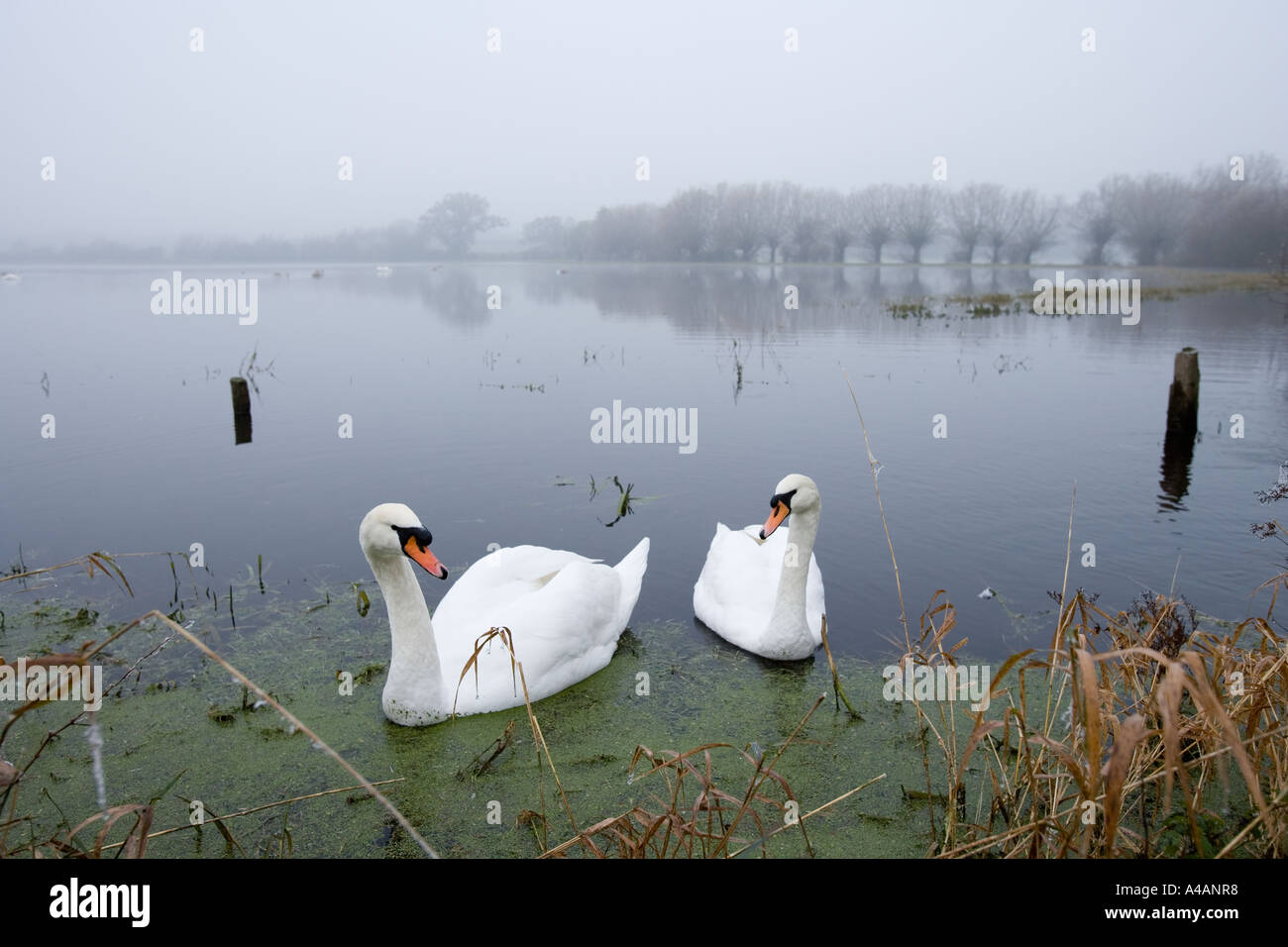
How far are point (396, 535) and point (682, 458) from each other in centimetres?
724

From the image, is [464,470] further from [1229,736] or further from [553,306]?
[553,306]

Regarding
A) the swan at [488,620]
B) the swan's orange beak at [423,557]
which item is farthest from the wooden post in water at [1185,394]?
the swan's orange beak at [423,557]

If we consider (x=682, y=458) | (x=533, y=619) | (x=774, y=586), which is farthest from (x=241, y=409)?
(x=774, y=586)

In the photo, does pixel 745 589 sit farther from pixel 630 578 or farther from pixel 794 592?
pixel 630 578

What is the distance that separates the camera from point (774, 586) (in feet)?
22.4

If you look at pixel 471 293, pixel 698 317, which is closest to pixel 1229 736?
pixel 698 317

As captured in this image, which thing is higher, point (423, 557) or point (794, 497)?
point (794, 497)

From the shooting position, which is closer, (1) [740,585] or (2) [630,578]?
(1) [740,585]

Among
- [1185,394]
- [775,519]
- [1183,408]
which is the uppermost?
[1185,394]

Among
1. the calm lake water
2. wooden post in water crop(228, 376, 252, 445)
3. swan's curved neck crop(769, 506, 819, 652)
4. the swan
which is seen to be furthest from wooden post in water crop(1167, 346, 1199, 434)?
wooden post in water crop(228, 376, 252, 445)

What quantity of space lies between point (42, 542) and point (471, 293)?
4220 cm
